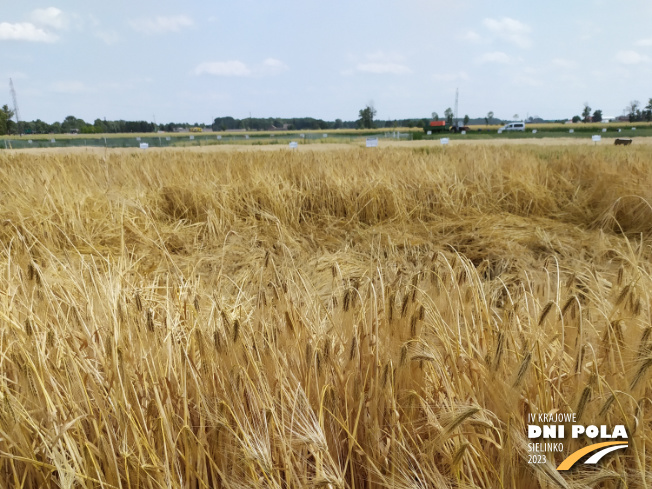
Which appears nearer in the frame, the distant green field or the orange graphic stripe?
the orange graphic stripe

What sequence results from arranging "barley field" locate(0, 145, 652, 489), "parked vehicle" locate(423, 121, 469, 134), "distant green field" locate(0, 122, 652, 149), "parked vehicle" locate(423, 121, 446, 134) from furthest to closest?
"parked vehicle" locate(423, 121, 446, 134) → "parked vehicle" locate(423, 121, 469, 134) → "distant green field" locate(0, 122, 652, 149) → "barley field" locate(0, 145, 652, 489)

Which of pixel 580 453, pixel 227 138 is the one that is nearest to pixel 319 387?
pixel 580 453

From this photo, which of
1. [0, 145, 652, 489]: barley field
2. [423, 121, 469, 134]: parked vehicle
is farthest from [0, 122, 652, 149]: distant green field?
[0, 145, 652, 489]: barley field

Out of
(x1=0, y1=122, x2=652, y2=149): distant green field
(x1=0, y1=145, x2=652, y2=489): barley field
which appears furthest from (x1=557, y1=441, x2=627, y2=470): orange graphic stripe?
(x1=0, y1=122, x2=652, y2=149): distant green field

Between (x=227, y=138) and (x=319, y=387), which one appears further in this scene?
(x=227, y=138)

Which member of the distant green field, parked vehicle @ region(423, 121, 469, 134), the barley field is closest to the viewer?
the barley field

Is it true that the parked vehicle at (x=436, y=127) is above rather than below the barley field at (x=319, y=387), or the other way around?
above

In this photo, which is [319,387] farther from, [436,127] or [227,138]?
[436,127]

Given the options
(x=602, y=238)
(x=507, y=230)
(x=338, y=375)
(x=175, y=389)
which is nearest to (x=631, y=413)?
(x=338, y=375)

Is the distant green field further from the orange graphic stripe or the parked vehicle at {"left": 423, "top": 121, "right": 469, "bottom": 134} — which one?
the orange graphic stripe

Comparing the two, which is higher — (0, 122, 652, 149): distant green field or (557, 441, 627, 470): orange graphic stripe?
(0, 122, 652, 149): distant green field

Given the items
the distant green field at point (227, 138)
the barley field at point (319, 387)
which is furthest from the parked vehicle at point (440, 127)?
the barley field at point (319, 387)

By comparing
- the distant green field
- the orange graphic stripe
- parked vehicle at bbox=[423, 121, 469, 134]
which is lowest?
the orange graphic stripe

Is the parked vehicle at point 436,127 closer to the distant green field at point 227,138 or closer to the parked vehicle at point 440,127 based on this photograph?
the parked vehicle at point 440,127
